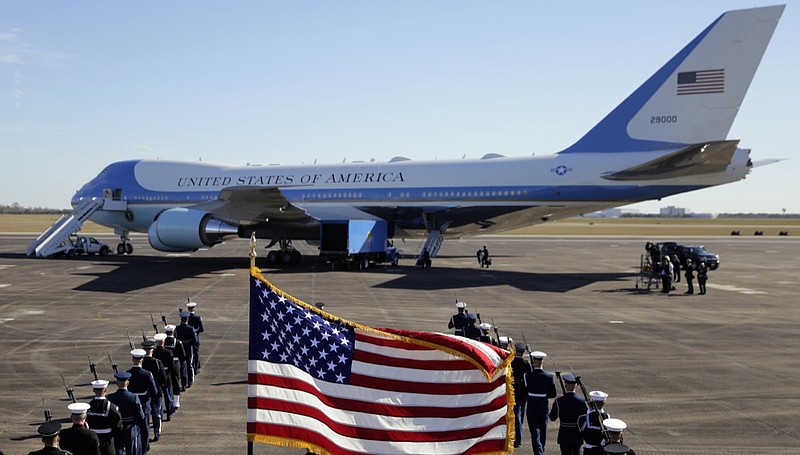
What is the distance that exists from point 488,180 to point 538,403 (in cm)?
2674

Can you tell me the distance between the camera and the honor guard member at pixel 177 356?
36.6 feet

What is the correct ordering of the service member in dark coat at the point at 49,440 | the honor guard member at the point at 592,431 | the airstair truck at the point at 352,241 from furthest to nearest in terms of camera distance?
the airstair truck at the point at 352,241
the honor guard member at the point at 592,431
the service member in dark coat at the point at 49,440

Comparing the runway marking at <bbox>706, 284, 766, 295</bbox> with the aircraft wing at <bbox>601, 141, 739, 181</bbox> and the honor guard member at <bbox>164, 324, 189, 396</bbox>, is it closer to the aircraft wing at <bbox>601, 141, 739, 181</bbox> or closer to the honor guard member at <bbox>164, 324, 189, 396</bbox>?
the aircraft wing at <bbox>601, 141, 739, 181</bbox>

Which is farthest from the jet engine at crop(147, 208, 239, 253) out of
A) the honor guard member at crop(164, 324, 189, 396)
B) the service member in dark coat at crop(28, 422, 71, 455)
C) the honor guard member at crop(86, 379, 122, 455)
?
the service member in dark coat at crop(28, 422, 71, 455)

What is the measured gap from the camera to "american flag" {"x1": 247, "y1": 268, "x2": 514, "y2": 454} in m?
6.00

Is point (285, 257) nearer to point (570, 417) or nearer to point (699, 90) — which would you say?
point (699, 90)

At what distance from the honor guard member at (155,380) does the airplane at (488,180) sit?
20539 mm

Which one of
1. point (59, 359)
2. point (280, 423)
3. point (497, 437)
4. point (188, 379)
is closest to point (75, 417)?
point (280, 423)

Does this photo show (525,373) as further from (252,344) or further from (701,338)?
(701,338)

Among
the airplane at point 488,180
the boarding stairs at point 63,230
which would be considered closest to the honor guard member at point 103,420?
the airplane at point 488,180

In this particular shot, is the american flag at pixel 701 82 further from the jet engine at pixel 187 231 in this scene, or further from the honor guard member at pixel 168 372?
the honor guard member at pixel 168 372

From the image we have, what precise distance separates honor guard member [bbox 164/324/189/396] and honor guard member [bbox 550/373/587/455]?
19.5ft

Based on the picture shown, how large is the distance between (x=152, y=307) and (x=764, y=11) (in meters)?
27.0

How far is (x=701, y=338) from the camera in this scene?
58.7ft
